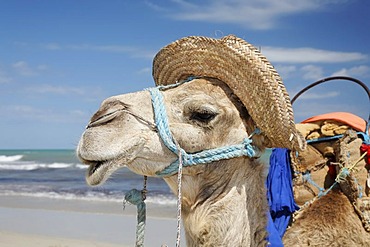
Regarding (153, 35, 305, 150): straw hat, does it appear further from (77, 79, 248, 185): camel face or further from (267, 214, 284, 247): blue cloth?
(267, 214, 284, 247): blue cloth

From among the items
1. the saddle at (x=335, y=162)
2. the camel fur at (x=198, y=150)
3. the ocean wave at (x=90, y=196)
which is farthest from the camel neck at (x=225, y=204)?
the ocean wave at (x=90, y=196)

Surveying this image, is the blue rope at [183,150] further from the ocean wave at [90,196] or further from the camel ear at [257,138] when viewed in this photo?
the ocean wave at [90,196]

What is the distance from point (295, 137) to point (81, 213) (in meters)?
9.69

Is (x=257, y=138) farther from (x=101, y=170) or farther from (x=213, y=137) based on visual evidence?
(x=101, y=170)

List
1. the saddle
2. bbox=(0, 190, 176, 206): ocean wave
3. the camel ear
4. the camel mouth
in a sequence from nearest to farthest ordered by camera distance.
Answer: the camel mouth
the camel ear
the saddle
bbox=(0, 190, 176, 206): ocean wave

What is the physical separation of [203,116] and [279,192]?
2.18 ft

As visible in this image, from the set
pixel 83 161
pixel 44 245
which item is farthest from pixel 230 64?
pixel 44 245

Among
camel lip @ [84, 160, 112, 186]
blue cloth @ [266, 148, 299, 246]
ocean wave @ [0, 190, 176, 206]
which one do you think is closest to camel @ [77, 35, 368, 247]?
camel lip @ [84, 160, 112, 186]

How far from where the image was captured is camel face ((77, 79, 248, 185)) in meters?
2.44

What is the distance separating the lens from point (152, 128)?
8.54 feet

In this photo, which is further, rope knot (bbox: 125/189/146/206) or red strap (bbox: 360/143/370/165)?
red strap (bbox: 360/143/370/165)

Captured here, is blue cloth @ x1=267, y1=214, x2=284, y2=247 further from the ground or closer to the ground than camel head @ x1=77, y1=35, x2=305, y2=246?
closer to the ground

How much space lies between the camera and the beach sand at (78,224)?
8.70 meters

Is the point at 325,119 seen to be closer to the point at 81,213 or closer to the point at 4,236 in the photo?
the point at 4,236
